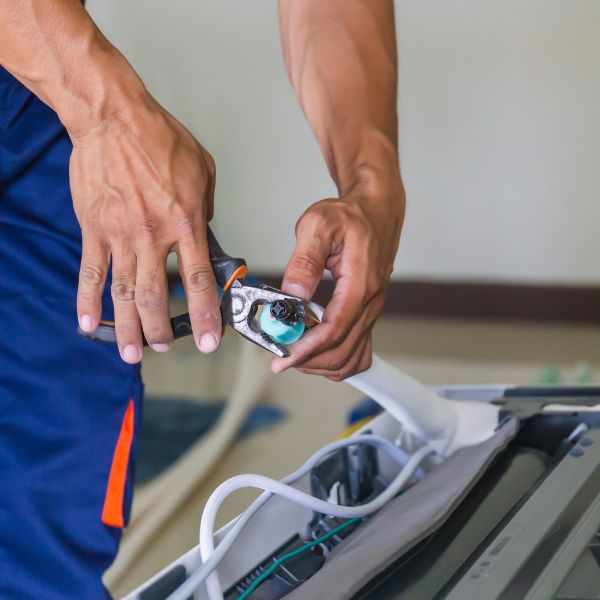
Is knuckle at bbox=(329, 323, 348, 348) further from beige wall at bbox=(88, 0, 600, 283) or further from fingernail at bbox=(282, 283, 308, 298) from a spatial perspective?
beige wall at bbox=(88, 0, 600, 283)

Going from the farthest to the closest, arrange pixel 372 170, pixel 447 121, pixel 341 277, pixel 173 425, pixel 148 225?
pixel 447 121 → pixel 173 425 → pixel 372 170 → pixel 341 277 → pixel 148 225

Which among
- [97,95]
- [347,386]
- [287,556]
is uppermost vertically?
[97,95]

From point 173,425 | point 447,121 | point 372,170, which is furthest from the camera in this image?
point 447,121

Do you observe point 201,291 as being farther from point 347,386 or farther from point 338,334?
point 347,386

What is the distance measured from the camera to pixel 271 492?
708mm

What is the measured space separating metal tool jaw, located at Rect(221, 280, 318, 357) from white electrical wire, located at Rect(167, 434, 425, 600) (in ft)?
0.43

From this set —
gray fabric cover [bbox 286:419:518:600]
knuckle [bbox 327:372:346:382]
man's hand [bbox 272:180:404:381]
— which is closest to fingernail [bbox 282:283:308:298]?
man's hand [bbox 272:180:404:381]

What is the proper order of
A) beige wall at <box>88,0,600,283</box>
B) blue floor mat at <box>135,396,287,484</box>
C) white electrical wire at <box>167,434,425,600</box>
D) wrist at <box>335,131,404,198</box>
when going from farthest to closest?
beige wall at <box>88,0,600,283</box>
blue floor mat at <box>135,396,287,484</box>
wrist at <box>335,131,404,198</box>
white electrical wire at <box>167,434,425,600</box>

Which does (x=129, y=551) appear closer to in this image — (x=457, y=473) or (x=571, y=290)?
(x=457, y=473)

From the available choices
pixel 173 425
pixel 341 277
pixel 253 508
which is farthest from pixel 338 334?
pixel 173 425

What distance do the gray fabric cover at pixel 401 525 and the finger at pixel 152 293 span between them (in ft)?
0.73

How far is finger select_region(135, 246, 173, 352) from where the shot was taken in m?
0.65

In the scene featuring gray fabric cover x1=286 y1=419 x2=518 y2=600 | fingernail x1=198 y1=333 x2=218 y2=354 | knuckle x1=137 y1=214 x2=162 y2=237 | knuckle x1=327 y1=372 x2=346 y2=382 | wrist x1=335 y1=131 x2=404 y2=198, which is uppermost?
wrist x1=335 y1=131 x2=404 y2=198

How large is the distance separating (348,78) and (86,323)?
0.43 metres
